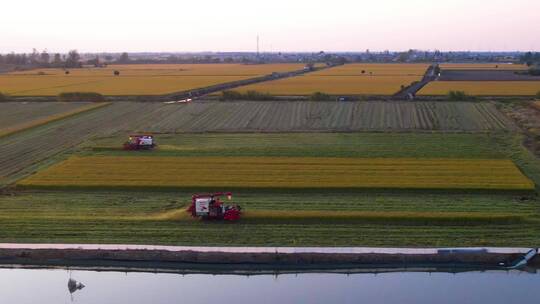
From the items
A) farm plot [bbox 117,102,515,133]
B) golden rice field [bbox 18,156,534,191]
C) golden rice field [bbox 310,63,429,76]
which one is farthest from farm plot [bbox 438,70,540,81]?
golden rice field [bbox 18,156,534,191]

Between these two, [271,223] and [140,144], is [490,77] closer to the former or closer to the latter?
[140,144]

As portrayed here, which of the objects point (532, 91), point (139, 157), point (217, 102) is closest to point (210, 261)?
point (139, 157)

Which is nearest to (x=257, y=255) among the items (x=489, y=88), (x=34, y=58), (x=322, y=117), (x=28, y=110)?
(x=322, y=117)

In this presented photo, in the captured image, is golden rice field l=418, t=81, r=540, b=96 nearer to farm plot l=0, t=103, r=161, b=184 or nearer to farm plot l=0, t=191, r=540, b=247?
farm plot l=0, t=103, r=161, b=184

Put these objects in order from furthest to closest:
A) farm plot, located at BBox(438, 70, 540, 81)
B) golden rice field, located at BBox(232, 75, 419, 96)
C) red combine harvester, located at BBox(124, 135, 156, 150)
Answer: farm plot, located at BBox(438, 70, 540, 81), golden rice field, located at BBox(232, 75, 419, 96), red combine harvester, located at BBox(124, 135, 156, 150)

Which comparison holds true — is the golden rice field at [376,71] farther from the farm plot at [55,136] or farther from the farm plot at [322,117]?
the farm plot at [55,136]
